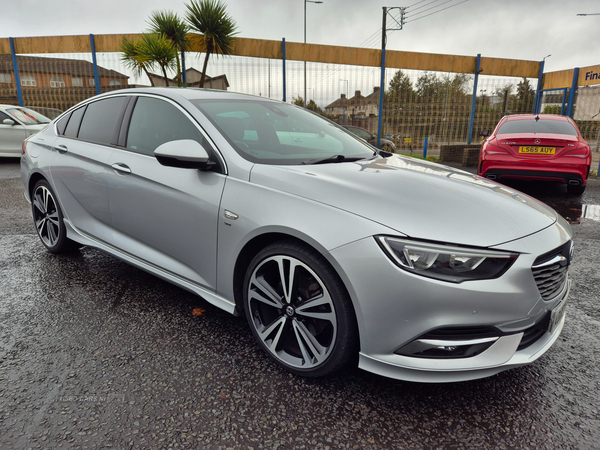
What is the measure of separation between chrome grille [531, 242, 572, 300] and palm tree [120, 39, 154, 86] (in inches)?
489

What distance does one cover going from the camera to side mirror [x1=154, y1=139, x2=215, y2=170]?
2.30 meters

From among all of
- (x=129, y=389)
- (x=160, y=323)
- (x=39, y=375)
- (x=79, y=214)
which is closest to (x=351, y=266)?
(x=129, y=389)

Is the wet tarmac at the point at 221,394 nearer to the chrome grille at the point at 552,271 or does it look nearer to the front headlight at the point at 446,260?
the chrome grille at the point at 552,271

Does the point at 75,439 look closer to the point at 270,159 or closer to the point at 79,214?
the point at 270,159

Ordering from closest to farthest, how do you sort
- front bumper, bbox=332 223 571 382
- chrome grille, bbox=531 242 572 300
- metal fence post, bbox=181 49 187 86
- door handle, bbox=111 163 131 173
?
front bumper, bbox=332 223 571 382, chrome grille, bbox=531 242 572 300, door handle, bbox=111 163 131 173, metal fence post, bbox=181 49 187 86

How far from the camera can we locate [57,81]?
42.6ft

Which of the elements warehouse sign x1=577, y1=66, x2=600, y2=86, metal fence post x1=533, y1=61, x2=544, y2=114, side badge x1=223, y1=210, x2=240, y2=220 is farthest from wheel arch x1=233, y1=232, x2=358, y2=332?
metal fence post x1=533, y1=61, x2=544, y2=114

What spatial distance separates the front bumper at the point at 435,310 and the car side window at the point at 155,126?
1.42 metres

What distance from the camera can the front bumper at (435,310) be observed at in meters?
1.67

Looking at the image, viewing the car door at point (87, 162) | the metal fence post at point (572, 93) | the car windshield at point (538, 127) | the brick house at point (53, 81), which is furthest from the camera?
the brick house at point (53, 81)

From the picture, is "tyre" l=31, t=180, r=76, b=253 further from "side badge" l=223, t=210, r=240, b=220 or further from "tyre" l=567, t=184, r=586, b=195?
"tyre" l=567, t=184, r=586, b=195

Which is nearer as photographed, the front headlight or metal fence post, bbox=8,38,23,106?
the front headlight

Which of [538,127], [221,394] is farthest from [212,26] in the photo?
[221,394]

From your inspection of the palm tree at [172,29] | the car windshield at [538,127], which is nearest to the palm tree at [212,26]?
the palm tree at [172,29]
